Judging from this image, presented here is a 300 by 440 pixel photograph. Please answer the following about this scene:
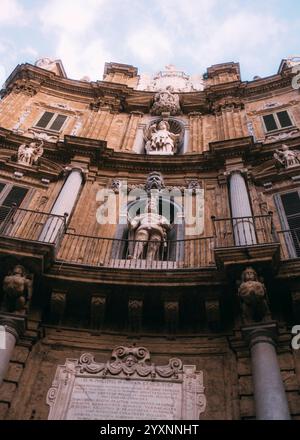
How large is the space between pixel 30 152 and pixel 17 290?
6419 mm

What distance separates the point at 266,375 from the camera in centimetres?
676

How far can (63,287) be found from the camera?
8289 mm

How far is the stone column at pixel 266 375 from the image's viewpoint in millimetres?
6289

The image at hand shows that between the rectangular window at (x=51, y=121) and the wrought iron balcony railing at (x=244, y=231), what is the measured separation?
7726mm

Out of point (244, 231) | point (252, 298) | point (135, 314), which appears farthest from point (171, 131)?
point (252, 298)

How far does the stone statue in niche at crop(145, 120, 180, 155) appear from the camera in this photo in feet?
48.1

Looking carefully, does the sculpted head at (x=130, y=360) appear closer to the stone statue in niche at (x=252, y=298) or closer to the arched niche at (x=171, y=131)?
the stone statue in niche at (x=252, y=298)

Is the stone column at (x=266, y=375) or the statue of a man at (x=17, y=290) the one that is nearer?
the stone column at (x=266, y=375)

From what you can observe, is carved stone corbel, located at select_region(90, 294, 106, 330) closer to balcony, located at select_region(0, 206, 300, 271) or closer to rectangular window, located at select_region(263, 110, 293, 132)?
balcony, located at select_region(0, 206, 300, 271)

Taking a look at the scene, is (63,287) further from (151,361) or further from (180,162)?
(180,162)

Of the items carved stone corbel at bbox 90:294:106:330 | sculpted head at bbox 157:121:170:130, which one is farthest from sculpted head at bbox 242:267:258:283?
sculpted head at bbox 157:121:170:130

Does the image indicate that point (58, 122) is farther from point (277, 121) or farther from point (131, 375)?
point (131, 375)

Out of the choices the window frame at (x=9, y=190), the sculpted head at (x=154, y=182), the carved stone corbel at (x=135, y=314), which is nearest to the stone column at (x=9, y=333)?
the carved stone corbel at (x=135, y=314)
